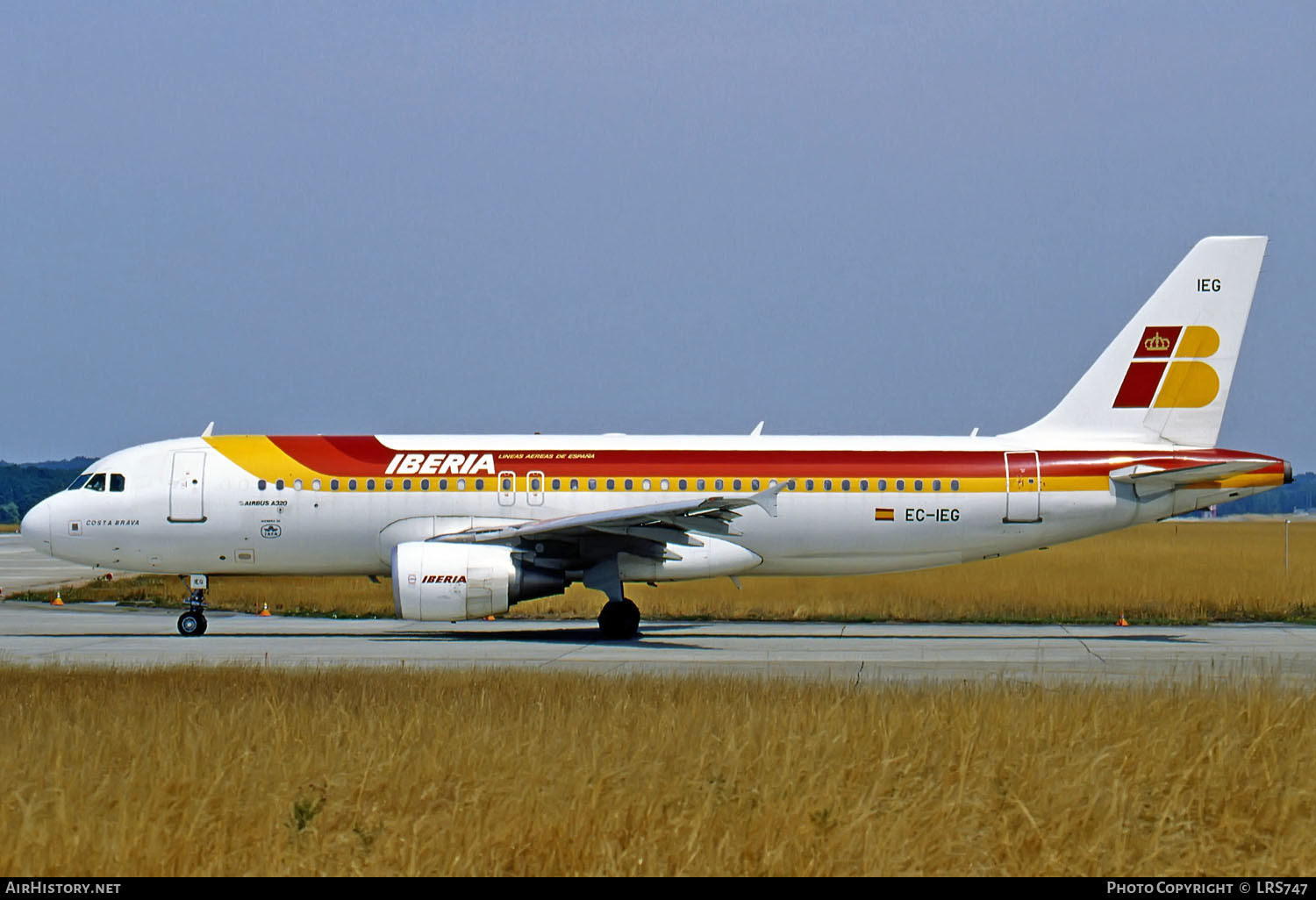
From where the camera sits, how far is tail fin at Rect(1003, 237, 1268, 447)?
87.4ft

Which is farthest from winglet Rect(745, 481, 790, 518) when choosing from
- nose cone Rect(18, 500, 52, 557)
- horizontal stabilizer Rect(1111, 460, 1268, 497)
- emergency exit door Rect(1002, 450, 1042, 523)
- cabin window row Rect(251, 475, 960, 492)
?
nose cone Rect(18, 500, 52, 557)

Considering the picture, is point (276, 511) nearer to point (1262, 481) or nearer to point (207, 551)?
point (207, 551)

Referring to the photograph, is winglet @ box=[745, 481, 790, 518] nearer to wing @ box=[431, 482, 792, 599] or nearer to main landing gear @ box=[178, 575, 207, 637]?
wing @ box=[431, 482, 792, 599]

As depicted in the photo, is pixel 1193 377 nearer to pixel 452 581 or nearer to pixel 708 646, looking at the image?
pixel 708 646

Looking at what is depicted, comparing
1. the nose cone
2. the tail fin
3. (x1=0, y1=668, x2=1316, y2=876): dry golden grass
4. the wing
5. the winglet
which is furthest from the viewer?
the tail fin

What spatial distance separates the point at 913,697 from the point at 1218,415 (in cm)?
1601

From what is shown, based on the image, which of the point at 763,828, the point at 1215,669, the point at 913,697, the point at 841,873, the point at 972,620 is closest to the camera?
the point at 841,873

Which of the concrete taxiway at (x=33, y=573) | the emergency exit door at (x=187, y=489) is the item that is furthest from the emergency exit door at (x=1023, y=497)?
the concrete taxiway at (x=33, y=573)

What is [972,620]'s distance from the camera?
28.3 meters

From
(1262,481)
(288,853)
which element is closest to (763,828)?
(288,853)

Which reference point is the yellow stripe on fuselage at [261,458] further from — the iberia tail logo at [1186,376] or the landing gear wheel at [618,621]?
the iberia tail logo at [1186,376]

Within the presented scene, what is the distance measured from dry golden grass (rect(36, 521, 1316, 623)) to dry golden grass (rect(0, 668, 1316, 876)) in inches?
641

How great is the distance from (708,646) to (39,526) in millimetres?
12245

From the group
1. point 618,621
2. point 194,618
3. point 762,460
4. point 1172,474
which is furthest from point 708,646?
point 1172,474
